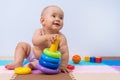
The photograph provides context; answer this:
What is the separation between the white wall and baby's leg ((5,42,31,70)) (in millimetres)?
397

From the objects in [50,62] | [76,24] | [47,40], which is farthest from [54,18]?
[76,24]

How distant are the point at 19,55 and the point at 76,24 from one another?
58 cm

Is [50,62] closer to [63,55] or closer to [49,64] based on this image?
[49,64]

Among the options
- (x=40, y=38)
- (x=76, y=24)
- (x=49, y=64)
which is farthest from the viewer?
(x=76, y=24)

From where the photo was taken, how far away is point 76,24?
1656mm

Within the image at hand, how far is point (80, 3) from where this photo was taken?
166 cm

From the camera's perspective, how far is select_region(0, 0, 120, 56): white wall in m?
1.62

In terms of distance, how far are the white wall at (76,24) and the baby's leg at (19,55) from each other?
0.40 m

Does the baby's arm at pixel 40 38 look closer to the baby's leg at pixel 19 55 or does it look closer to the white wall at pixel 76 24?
the baby's leg at pixel 19 55

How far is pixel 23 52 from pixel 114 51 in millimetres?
733

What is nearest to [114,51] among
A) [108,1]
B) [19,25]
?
[108,1]

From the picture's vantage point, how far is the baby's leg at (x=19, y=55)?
1157 millimetres

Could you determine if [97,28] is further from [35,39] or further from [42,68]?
[42,68]

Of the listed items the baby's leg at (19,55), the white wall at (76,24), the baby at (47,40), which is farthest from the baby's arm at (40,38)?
the white wall at (76,24)
